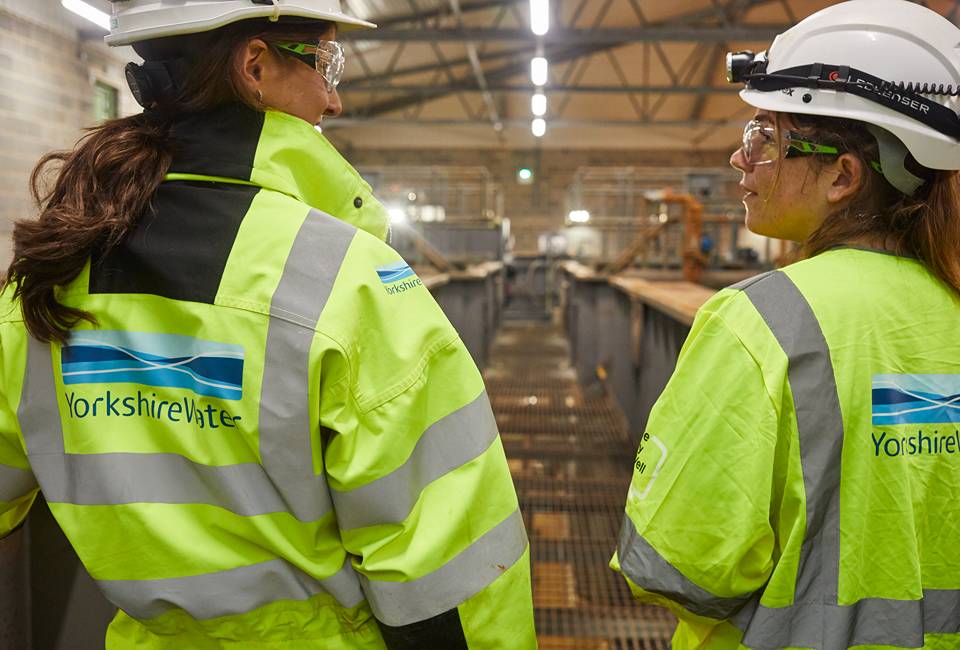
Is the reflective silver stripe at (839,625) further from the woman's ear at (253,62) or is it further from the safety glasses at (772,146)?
the woman's ear at (253,62)

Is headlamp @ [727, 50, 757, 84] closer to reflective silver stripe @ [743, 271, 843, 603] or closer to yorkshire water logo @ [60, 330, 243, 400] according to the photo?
reflective silver stripe @ [743, 271, 843, 603]

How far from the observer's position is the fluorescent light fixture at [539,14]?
8.27m

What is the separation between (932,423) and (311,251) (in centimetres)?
96

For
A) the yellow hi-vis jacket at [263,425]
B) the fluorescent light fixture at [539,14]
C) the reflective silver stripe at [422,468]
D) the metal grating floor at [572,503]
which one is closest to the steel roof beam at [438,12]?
the fluorescent light fixture at [539,14]

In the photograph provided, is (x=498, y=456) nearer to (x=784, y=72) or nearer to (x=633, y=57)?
(x=784, y=72)

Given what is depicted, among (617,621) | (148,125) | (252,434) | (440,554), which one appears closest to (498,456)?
(440,554)

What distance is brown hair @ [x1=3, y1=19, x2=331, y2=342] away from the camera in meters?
0.98

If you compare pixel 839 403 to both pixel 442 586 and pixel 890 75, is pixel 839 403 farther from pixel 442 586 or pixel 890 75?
pixel 442 586

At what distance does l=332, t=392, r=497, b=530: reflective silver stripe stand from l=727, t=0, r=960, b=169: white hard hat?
726 millimetres

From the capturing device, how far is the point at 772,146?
1241mm

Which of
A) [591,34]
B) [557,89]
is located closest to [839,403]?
[591,34]

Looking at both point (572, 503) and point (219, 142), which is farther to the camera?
point (572, 503)

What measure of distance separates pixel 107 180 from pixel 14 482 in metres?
0.54

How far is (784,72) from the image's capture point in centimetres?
121
